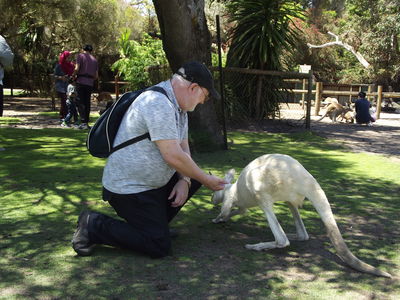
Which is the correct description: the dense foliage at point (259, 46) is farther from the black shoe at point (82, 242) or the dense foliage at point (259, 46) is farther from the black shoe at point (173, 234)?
the black shoe at point (82, 242)

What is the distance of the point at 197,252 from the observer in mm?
3344

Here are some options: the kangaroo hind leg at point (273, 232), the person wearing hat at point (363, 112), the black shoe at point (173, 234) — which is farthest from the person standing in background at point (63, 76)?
the kangaroo hind leg at point (273, 232)

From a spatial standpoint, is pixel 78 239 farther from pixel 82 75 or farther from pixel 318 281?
pixel 82 75

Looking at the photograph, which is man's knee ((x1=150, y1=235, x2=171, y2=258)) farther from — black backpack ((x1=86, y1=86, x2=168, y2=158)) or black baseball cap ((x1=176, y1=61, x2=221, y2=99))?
black baseball cap ((x1=176, y1=61, x2=221, y2=99))

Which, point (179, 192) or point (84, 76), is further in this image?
point (84, 76)

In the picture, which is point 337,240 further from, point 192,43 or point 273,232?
point 192,43

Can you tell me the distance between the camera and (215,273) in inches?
117

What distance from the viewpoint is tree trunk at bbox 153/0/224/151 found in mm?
6555

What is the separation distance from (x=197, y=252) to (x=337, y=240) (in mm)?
946

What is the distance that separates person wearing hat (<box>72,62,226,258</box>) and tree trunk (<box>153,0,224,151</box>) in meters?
3.58

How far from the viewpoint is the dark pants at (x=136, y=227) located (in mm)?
3129

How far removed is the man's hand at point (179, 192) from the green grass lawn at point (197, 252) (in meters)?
0.35

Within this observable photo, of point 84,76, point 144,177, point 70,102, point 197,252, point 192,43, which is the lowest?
point 197,252

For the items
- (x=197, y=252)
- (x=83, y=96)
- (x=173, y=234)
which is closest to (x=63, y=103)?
(x=83, y=96)
